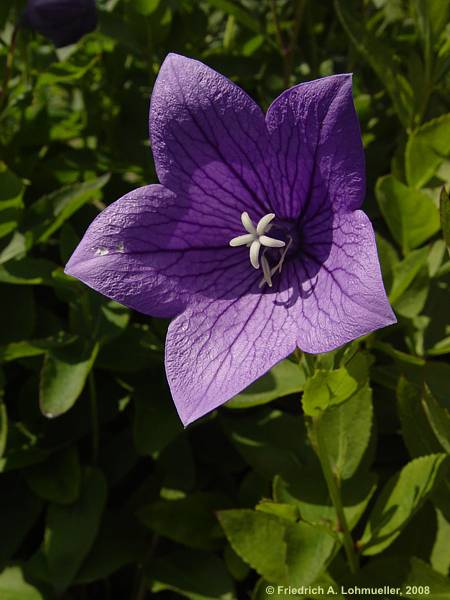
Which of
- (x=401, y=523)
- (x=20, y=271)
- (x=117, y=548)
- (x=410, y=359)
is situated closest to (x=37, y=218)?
(x=20, y=271)

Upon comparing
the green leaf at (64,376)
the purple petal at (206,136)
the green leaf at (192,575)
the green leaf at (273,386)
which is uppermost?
the purple petal at (206,136)

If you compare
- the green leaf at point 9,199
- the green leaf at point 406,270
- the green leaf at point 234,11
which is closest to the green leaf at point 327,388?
the green leaf at point 406,270

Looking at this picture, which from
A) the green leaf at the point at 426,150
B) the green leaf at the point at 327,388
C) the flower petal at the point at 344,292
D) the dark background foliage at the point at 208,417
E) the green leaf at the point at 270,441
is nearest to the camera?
the flower petal at the point at 344,292

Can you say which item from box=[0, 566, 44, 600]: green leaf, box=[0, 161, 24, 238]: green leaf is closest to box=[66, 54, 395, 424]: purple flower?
box=[0, 161, 24, 238]: green leaf

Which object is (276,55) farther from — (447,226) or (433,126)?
(447,226)

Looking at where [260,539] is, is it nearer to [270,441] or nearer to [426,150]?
[270,441]

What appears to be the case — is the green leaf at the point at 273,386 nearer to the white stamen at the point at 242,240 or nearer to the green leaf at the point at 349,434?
the green leaf at the point at 349,434

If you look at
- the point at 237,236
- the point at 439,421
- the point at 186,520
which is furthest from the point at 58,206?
the point at 439,421
